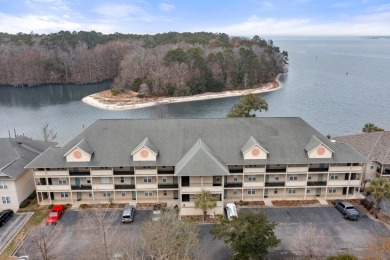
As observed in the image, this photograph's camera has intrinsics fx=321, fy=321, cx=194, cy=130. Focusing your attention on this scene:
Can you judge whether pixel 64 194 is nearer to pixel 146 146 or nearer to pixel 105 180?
pixel 105 180

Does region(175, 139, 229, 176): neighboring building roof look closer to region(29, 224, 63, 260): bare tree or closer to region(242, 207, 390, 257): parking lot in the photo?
region(242, 207, 390, 257): parking lot

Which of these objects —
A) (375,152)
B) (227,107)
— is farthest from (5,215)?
(227,107)

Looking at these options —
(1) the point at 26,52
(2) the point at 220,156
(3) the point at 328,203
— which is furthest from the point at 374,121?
(1) the point at 26,52

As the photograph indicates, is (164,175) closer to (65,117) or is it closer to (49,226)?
(49,226)

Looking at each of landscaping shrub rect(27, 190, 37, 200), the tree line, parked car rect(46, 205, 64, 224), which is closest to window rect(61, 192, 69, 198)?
parked car rect(46, 205, 64, 224)

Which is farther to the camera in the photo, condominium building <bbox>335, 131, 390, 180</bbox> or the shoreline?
the shoreline

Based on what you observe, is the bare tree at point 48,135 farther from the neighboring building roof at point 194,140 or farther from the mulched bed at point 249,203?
the mulched bed at point 249,203
